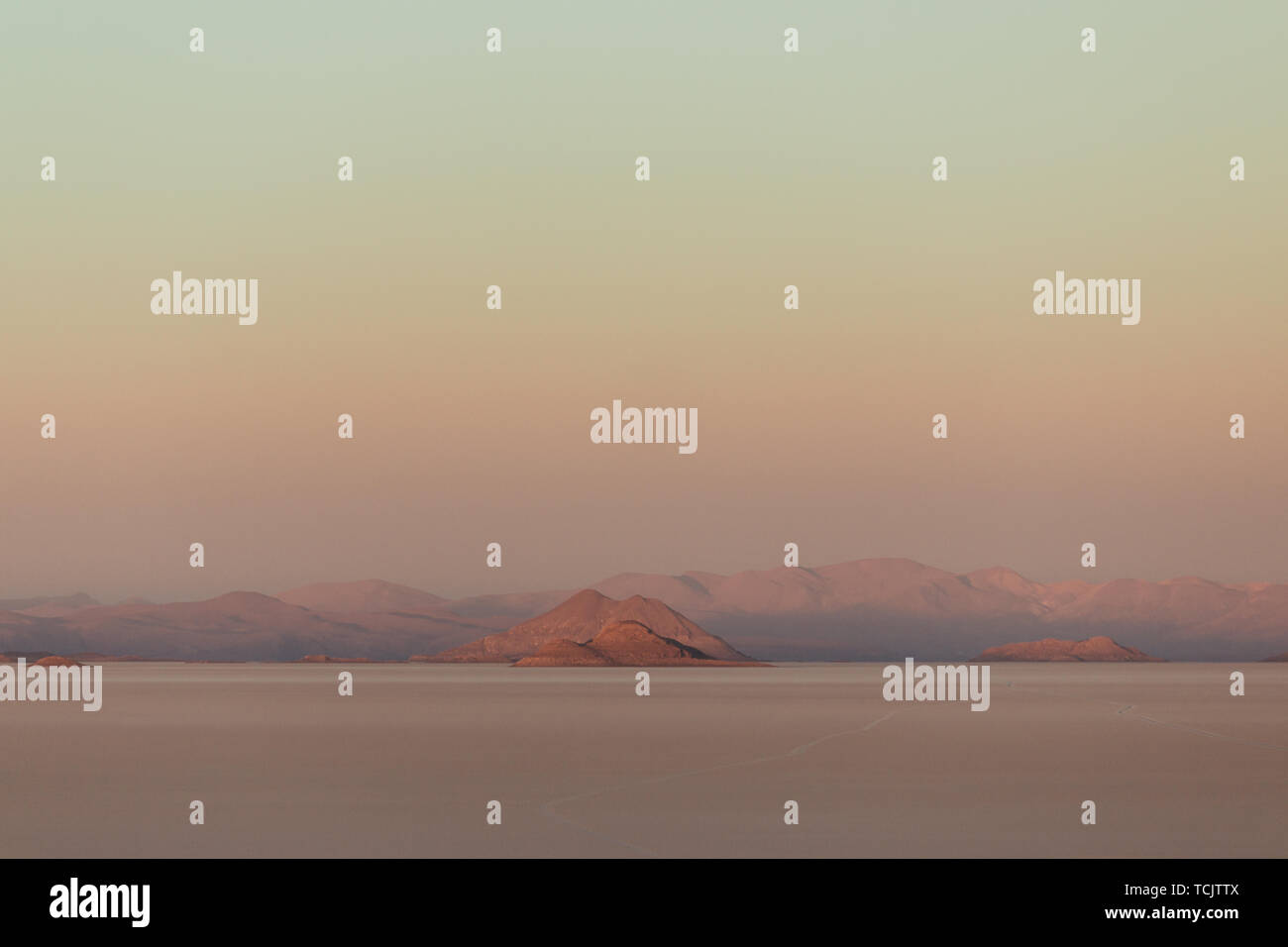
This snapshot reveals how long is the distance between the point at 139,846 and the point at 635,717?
54.2 m

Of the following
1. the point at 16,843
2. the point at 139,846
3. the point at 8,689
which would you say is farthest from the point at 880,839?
the point at 8,689

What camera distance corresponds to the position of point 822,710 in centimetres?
9088

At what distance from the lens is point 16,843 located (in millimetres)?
26906

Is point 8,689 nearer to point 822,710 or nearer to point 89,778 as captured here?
point 822,710

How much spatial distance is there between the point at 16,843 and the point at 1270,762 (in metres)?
35.1

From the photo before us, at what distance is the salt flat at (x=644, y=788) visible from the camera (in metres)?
27.2

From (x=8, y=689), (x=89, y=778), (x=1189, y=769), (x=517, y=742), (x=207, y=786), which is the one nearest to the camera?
(x=207, y=786)

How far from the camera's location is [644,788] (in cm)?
3694

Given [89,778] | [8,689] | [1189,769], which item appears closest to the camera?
[89,778]

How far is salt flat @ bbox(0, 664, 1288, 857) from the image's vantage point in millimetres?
27219

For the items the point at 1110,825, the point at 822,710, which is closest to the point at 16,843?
the point at 1110,825

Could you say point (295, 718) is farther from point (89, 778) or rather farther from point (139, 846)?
point (139, 846)
